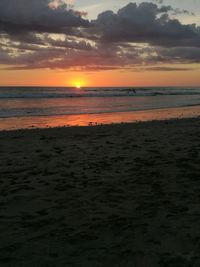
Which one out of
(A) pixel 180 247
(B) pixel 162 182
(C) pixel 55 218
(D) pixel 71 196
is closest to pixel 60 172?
(D) pixel 71 196

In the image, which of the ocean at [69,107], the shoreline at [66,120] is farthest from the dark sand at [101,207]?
the ocean at [69,107]

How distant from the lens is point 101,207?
4938mm

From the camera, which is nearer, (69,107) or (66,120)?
(66,120)

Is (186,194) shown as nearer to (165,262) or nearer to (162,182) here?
(162,182)

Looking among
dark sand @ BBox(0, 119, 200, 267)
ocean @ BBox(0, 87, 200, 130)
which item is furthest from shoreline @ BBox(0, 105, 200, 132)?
dark sand @ BBox(0, 119, 200, 267)

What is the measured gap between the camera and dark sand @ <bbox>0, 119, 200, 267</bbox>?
143 inches

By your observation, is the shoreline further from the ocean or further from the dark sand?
the dark sand

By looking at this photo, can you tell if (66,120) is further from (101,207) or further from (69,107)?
(101,207)

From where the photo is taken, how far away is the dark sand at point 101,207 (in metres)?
3.63

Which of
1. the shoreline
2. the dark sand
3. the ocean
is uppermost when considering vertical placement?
the ocean

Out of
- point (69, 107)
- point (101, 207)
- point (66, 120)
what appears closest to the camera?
point (101, 207)

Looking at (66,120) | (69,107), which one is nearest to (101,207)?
(66,120)

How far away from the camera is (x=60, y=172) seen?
6945 millimetres

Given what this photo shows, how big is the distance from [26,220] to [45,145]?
19.2ft
